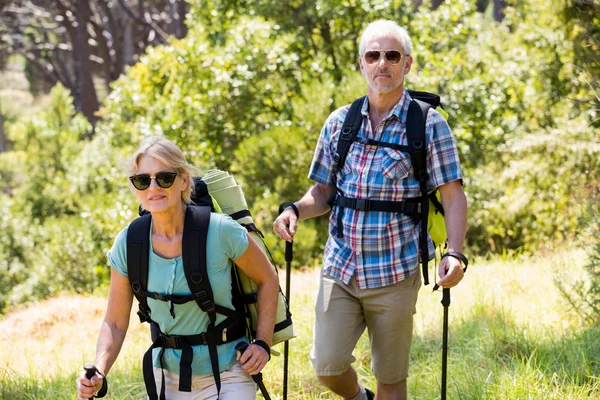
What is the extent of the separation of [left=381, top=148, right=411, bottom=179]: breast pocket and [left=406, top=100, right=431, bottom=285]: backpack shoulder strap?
3 centimetres

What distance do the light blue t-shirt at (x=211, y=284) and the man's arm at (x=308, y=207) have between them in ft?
1.95

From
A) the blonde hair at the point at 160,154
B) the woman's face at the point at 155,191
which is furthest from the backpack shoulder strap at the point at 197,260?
the blonde hair at the point at 160,154

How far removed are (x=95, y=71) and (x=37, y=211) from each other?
43.2ft

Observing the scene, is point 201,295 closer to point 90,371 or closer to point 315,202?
point 90,371

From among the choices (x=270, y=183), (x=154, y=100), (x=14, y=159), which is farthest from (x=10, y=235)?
(x=270, y=183)

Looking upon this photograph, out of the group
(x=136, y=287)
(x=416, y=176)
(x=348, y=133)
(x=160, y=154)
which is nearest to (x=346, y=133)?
(x=348, y=133)

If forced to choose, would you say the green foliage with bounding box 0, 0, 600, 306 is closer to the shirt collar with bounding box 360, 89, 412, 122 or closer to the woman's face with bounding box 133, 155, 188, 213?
the shirt collar with bounding box 360, 89, 412, 122

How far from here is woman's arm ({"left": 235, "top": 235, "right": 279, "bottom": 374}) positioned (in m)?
3.05

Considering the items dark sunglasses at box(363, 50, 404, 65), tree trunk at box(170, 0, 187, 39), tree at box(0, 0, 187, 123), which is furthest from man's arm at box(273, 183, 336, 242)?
tree at box(0, 0, 187, 123)

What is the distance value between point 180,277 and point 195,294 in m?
0.10

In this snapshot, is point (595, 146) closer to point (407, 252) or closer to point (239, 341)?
point (407, 252)

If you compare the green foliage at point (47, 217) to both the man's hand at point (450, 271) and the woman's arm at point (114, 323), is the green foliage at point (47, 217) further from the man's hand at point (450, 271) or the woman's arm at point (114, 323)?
the man's hand at point (450, 271)

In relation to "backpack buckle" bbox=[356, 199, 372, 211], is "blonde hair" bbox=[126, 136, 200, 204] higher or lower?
higher

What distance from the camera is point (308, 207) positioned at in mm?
3793
